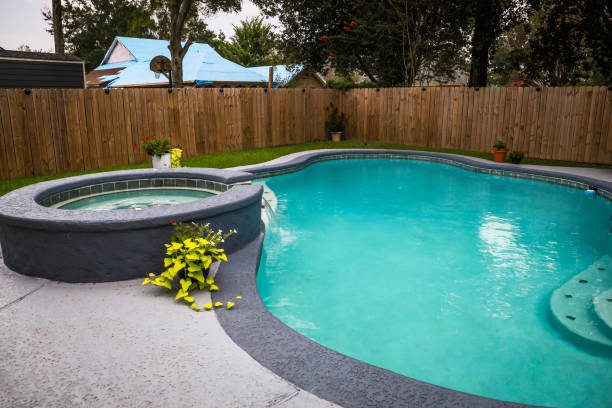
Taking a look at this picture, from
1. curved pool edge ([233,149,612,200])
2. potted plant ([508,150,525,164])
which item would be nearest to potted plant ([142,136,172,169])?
curved pool edge ([233,149,612,200])

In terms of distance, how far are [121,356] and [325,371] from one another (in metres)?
1.10

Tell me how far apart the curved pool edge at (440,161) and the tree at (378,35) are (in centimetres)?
482

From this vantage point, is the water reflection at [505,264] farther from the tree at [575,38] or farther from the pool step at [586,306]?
the tree at [575,38]

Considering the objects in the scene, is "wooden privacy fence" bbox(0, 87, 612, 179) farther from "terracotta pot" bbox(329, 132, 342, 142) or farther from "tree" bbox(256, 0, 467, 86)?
"tree" bbox(256, 0, 467, 86)

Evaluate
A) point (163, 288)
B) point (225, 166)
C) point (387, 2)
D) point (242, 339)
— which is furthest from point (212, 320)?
point (387, 2)

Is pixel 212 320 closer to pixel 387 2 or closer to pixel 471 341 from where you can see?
pixel 471 341

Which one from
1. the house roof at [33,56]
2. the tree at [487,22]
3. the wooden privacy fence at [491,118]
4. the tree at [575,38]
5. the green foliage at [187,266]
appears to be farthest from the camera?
the house roof at [33,56]

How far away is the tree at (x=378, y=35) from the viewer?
14.2m

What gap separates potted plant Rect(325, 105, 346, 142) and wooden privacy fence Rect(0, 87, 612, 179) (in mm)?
260

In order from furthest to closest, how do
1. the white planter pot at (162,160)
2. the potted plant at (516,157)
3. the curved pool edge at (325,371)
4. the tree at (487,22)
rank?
the tree at (487,22) < the potted plant at (516,157) < the white planter pot at (162,160) < the curved pool edge at (325,371)

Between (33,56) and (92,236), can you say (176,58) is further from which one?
(92,236)

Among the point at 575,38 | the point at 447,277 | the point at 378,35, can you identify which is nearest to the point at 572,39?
the point at 575,38

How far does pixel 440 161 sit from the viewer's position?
1090 cm

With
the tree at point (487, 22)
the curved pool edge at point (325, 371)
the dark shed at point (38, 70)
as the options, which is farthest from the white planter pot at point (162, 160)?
the tree at point (487, 22)
